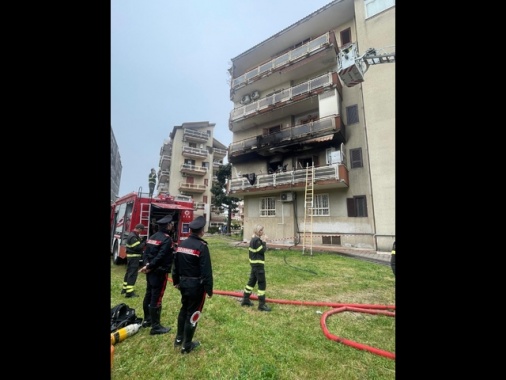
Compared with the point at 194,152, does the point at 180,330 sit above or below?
below

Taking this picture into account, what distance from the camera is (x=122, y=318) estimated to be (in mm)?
4484

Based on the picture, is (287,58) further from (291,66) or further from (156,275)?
(156,275)

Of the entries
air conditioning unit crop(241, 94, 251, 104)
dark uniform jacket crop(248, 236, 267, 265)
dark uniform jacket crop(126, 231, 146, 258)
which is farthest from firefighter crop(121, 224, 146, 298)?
air conditioning unit crop(241, 94, 251, 104)

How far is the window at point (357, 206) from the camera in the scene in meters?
14.9

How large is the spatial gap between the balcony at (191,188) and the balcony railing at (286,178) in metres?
19.9

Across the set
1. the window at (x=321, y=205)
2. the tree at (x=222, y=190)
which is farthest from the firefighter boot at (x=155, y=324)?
the tree at (x=222, y=190)

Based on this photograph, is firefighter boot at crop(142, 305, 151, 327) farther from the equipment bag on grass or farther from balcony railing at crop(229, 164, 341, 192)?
balcony railing at crop(229, 164, 341, 192)

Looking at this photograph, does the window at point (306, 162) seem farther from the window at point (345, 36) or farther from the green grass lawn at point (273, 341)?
the green grass lawn at point (273, 341)

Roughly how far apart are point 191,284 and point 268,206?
1555 cm

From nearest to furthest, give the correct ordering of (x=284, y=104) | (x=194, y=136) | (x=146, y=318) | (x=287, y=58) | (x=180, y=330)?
(x=180, y=330) → (x=146, y=318) → (x=284, y=104) → (x=287, y=58) → (x=194, y=136)

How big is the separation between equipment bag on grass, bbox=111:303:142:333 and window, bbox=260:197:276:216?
14.6 meters

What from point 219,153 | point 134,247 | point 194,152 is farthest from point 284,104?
point 219,153
